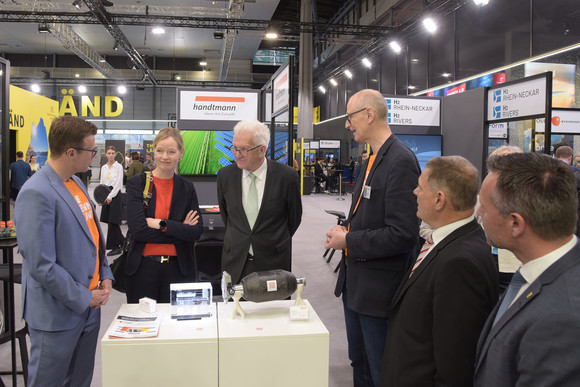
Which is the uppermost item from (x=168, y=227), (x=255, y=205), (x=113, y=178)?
(x=113, y=178)

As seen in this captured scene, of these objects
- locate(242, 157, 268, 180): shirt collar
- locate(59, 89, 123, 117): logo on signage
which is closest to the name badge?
locate(242, 157, 268, 180): shirt collar

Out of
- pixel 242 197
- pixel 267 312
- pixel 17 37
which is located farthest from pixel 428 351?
pixel 17 37

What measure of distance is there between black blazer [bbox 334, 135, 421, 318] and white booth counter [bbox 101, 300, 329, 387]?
0.43 metres

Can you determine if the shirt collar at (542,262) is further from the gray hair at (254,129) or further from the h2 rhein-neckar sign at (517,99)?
the h2 rhein-neckar sign at (517,99)

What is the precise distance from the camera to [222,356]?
142cm

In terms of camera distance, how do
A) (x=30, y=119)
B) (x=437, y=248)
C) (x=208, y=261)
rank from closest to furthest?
1. (x=437, y=248)
2. (x=208, y=261)
3. (x=30, y=119)

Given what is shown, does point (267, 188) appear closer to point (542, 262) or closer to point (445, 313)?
point (445, 313)

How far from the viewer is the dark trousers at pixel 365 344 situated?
1907mm

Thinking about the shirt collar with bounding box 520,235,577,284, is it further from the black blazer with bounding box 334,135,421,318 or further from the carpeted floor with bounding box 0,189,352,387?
the carpeted floor with bounding box 0,189,352,387

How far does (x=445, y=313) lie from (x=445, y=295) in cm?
5

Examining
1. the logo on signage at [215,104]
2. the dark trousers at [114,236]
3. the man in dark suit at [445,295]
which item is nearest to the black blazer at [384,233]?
the man in dark suit at [445,295]

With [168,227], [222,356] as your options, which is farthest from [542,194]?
[168,227]

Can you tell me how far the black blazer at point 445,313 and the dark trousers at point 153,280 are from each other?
1.29 meters

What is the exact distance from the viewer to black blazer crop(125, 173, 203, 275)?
225cm
